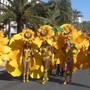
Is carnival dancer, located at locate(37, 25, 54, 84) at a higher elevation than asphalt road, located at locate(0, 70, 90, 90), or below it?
higher

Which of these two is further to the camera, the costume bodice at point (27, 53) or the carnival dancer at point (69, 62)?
the costume bodice at point (27, 53)

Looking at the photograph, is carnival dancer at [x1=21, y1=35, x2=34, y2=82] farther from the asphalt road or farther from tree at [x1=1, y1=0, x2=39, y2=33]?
tree at [x1=1, y1=0, x2=39, y2=33]

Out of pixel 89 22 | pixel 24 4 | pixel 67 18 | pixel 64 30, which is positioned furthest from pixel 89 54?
pixel 89 22

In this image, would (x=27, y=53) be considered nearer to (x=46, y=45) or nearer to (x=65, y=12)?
(x=46, y=45)

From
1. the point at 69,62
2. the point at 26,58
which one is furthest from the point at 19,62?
the point at 69,62

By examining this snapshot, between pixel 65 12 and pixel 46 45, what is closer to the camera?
pixel 46 45

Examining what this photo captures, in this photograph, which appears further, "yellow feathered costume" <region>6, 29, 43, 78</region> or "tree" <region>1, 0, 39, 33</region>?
"tree" <region>1, 0, 39, 33</region>

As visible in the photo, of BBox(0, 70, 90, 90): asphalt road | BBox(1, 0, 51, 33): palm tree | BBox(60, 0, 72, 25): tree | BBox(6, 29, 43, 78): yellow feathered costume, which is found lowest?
BBox(0, 70, 90, 90): asphalt road

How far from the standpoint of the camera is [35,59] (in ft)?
60.2

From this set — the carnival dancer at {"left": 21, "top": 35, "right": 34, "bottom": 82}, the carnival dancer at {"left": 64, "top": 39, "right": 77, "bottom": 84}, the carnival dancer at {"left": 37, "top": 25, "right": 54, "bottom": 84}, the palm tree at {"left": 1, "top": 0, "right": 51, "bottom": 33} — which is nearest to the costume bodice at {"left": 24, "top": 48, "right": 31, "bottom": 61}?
the carnival dancer at {"left": 21, "top": 35, "right": 34, "bottom": 82}

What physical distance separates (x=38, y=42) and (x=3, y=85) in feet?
7.76

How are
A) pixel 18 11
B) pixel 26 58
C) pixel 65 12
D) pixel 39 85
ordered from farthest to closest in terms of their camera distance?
1. pixel 65 12
2. pixel 18 11
3. pixel 26 58
4. pixel 39 85

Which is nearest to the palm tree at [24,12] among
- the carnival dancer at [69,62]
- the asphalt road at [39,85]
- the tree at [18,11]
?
the tree at [18,11]

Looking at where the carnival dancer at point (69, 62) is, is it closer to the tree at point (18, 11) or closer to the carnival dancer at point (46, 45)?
the carnival dancer at point (46, 45)
